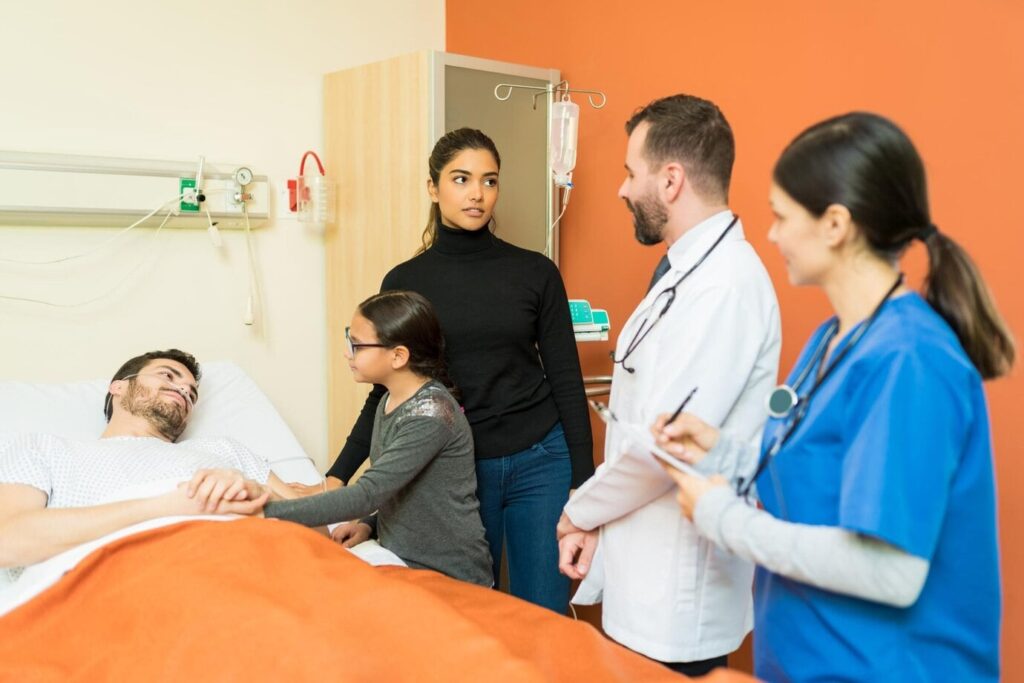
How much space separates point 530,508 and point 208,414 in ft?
3.18

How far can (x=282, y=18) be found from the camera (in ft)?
9.99

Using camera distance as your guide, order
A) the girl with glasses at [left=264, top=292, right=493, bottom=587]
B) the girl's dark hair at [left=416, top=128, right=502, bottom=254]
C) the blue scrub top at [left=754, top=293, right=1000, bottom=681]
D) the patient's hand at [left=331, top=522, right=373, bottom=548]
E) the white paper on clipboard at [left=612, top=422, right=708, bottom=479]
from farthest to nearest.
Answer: the girl's dark hair at [left=416, top=128, right=502, bottom=254], the patient's hand at [left=331, top=522, right=373, bottom=548], the girl with glasses at [left=264, top=292, right=493, bottom=587], the white paper on clipboard at [left=612, top=422, right=708, bottom=479], the blue scrub top at [left=754, top=293, right=1000, bottom=681]

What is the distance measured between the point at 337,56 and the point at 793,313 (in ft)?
5.70

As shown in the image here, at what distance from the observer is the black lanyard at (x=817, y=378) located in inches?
45.8

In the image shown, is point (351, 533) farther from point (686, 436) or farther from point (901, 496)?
point (901, 496)

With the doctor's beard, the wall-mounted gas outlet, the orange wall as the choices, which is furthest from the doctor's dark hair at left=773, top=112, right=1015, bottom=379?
the wall-mounted gas outlet

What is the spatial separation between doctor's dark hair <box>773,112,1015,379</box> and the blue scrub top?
0.13 feet

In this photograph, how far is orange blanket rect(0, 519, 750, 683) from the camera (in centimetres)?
132

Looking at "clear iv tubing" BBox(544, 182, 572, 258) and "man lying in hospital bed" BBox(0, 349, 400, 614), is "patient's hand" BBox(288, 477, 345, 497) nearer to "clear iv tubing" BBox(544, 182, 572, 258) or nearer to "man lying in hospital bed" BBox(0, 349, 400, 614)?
"man lying in hospital bed" BBox(0, 349, 400, 614)

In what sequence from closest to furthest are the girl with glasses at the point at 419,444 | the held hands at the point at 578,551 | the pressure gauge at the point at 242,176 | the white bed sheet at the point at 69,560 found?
the white bed sheet at the point at 69,560 → the held hands at the point at 578,551 → the girl with glasses at the point at 419,444 → the pressure gauge at the point at 242,176

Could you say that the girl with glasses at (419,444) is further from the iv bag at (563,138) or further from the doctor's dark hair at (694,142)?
the iv bag at (563,138)

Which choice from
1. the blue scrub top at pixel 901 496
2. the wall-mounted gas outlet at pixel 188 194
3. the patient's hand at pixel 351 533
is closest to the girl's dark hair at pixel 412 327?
the patient's hand at pixel 351 533

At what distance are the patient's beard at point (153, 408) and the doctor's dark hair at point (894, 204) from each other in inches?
66.6

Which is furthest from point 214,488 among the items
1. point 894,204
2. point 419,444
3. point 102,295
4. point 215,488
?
point 894,204
